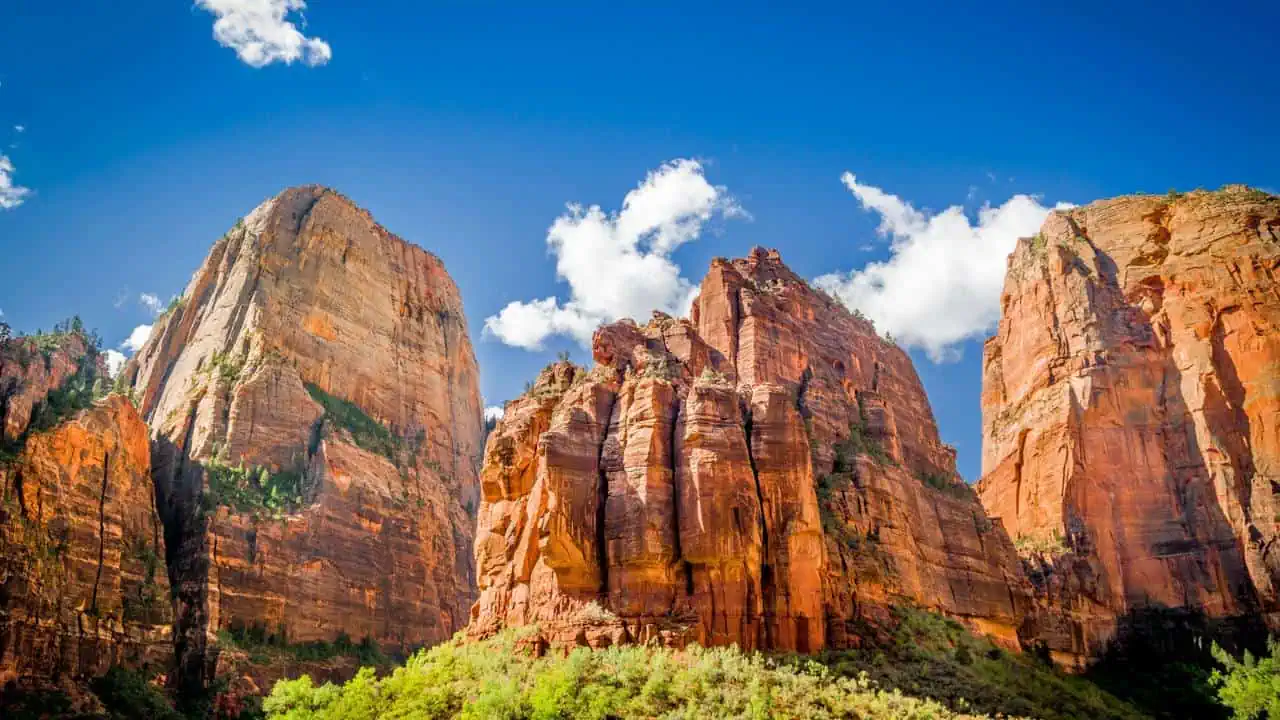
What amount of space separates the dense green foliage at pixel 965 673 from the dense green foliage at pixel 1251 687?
214 inches

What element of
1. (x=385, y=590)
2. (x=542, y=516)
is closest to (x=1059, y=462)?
(x=542, y=516)

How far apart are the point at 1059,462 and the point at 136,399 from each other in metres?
75.4

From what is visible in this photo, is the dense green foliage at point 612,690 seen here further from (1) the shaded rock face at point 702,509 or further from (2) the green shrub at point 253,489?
(2) the green shrub at point 253,489

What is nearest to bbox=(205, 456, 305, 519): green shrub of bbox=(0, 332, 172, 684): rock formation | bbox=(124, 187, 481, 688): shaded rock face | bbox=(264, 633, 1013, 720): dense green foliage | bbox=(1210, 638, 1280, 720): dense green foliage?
bbox=(124, 187, 481, 688): shaded rock face

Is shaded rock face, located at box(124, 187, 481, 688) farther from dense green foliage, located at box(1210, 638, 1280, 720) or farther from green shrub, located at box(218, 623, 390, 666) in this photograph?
dense green foliage, located at box(1210, 638, 1280, 720)

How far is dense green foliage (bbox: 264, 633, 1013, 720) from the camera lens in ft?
134

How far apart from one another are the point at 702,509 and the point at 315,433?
57.7 m

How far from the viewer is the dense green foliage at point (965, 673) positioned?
47.9m

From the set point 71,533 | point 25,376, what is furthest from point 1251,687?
point 25,376

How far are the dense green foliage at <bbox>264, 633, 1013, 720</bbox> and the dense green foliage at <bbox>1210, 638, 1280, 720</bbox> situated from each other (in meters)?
25.3

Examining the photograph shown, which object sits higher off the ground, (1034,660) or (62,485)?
(62,485)

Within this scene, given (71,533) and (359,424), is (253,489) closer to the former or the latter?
(359,424)

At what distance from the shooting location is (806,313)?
70.3 metres

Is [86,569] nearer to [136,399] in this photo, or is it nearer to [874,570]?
[136,399]
